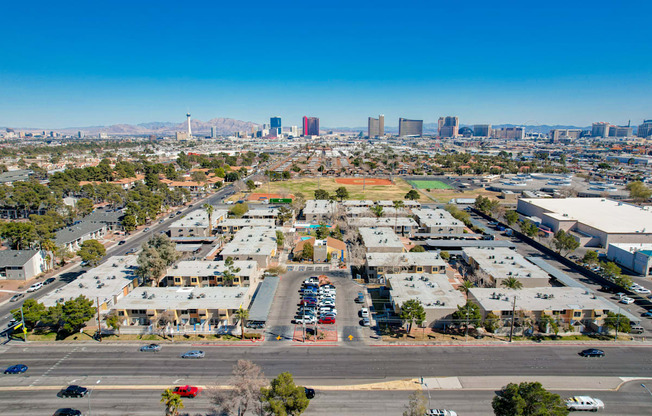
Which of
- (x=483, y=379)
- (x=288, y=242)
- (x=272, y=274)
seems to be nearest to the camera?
(x=483, y=379)

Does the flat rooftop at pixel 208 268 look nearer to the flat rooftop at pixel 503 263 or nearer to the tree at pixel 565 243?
the flat rooftop at pixel 503 263

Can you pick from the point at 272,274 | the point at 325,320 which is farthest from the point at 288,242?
the point at 325,320

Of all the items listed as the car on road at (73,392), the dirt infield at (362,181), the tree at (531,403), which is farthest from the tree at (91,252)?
the dirt infield at (362,181)

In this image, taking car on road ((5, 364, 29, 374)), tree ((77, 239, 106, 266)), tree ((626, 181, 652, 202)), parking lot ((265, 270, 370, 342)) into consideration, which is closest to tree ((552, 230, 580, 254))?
parking lot ((265, 270, 370, 342))

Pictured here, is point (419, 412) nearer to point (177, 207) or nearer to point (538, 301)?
point (538, 301)

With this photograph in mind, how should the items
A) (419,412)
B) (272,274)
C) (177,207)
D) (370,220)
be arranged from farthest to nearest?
1. (177,207)
2. (370,220)
3. (272,274)
4. (419,412)

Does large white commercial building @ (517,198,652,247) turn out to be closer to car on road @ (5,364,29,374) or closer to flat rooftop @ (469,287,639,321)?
flat rooftop @ (469,287,639,321)
